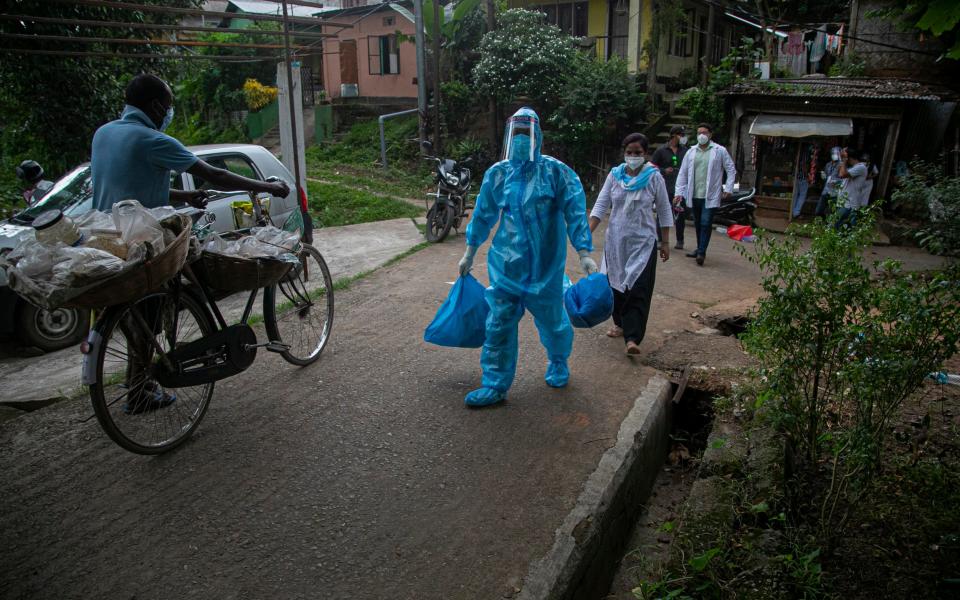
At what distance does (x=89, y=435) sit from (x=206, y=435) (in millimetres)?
669

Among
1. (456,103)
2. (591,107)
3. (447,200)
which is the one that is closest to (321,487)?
(447,200)

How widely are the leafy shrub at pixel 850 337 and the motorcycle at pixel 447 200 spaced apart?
21.5 ft

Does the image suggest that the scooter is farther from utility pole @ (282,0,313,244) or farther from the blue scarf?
utility pole @ (282,0,313,244)

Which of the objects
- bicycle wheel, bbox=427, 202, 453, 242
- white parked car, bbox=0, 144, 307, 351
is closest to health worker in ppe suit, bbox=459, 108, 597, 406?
white parked car, bbox=0, 144, 307, 351

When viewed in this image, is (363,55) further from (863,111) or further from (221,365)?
(221,365)

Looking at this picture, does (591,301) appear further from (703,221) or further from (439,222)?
(439,222)

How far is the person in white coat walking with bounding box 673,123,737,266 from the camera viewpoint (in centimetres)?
934

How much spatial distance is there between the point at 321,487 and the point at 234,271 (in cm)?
134

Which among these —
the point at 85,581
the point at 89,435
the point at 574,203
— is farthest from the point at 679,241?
the point at 85,581

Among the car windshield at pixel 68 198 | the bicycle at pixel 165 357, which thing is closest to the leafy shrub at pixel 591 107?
the car windshield at pixel 68 198

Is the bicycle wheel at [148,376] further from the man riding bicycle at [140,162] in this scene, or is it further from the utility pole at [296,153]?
the utility pole at [296,153]

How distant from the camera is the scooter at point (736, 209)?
42.6 feet

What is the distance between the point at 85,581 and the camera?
2877mm

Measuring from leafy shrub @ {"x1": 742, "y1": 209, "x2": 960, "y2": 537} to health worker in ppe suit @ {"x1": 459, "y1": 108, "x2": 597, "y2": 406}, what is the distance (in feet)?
4.09
